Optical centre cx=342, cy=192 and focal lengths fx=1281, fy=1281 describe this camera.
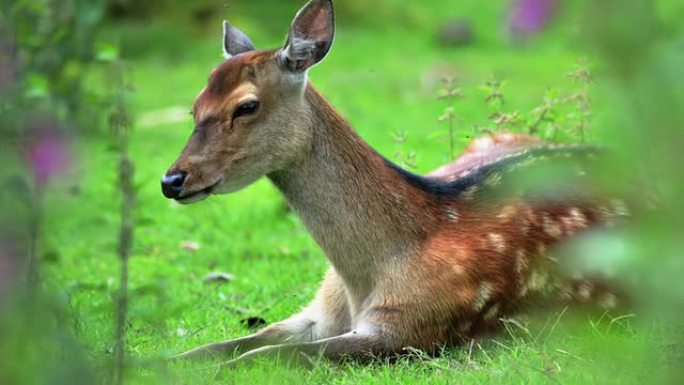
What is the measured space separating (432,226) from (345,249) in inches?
15.2

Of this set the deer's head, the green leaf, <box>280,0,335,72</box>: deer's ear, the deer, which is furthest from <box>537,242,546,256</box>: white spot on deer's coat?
the green leaf

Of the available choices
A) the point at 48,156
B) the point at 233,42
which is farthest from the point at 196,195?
the point at 48,156

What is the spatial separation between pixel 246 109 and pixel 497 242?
1.19 m

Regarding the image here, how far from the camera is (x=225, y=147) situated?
5.34m

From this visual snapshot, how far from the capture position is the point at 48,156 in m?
3.55

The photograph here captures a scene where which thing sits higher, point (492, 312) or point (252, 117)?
point (252, 117)

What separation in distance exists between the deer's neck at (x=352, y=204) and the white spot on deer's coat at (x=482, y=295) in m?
0.33

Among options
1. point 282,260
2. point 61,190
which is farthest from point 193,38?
point 61,190

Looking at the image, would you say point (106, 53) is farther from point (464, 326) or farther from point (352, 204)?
point (464, 326)

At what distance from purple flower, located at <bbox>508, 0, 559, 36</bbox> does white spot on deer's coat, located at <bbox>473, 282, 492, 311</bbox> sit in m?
3.03

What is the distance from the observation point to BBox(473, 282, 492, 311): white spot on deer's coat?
17.2ft

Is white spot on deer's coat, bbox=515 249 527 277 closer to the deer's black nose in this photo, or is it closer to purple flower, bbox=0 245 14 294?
the deer's black nose

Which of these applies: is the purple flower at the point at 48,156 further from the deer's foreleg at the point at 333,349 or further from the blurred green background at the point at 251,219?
the deer's foreleg at the point at 333,349

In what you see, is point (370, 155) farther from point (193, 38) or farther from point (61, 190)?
point (193, 38)
